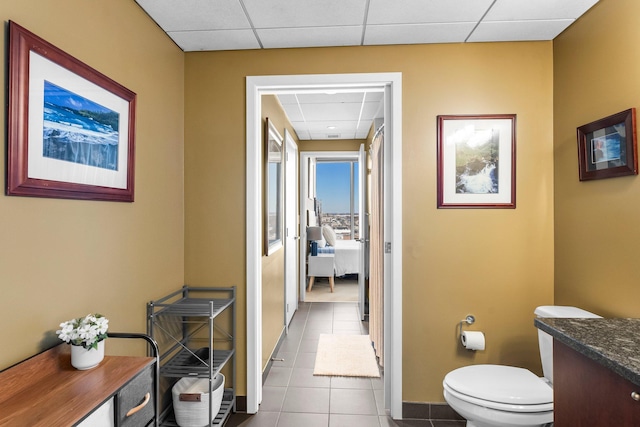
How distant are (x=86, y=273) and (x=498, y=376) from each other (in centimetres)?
198

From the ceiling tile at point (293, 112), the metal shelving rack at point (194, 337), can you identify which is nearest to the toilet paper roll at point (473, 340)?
the metal shelving rack at point (194, 337)

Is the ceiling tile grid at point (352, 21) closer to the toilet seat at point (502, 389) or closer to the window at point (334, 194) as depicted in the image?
the toilet seat at point (502, 389)

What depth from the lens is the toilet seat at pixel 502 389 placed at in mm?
1599

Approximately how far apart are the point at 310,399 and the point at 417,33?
2499 millimetres

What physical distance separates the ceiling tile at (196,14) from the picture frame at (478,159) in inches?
53.1

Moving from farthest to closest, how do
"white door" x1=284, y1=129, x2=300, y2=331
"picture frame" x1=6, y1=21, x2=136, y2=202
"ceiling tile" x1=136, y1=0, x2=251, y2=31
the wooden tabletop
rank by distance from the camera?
1. "white door" x1=284, y1=129, x2=300, y2=331
2. "ceiling tile" x1=136, y1=0, x2=251, y2=31
3. "picture frame" x1=6, y1=21, x2=136, y2=202
4. the wooden tabletop

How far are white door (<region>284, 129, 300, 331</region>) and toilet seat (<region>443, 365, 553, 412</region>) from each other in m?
2.33

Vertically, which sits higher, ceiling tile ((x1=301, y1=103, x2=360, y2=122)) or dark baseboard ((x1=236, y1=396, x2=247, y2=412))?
ceiling tile ((x1=301, y1=103, x2=360, y2=122))

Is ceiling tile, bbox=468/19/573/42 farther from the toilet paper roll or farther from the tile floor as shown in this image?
the tile floor

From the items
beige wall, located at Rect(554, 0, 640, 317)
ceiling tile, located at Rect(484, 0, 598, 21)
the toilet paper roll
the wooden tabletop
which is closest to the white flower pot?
the wooden tabletop

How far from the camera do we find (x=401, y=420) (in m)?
2.28

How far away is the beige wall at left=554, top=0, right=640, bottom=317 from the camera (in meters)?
1.64

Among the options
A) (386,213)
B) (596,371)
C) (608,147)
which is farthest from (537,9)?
(596,371)

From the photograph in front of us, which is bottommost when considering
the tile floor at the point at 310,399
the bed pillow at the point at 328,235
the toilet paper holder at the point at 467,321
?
the tile floor at the point at 310,399
